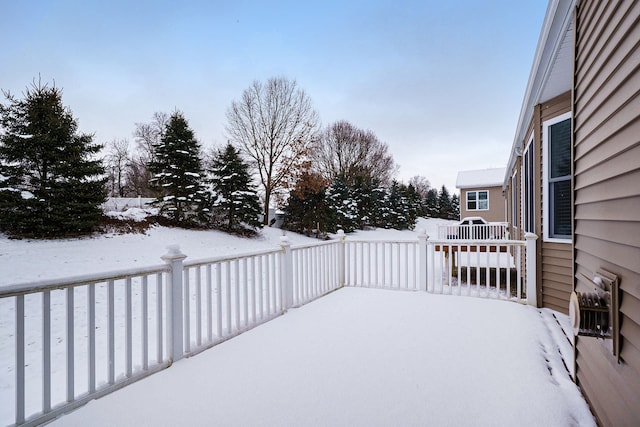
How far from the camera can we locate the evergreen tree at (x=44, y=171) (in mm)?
7789

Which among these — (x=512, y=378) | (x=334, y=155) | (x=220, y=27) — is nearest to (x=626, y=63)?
(x=512, y=378)

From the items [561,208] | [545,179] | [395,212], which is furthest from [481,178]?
[561,208]

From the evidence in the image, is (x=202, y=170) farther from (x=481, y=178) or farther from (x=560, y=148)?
(x=481, y=178)

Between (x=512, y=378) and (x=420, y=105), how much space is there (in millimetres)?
10063

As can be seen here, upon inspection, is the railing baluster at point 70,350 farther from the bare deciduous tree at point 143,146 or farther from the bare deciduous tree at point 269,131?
the bare deciduous tree at point 143,146

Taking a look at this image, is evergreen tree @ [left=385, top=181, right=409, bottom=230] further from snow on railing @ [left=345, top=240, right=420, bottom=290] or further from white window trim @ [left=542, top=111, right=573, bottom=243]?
white window trim @ [left=542, top=111, right=573, bottom=243]

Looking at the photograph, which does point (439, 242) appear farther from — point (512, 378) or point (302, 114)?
point (302, 114)

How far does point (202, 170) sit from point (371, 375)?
11.6 metres

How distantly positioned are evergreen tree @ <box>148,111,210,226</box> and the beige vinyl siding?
10.8 meters

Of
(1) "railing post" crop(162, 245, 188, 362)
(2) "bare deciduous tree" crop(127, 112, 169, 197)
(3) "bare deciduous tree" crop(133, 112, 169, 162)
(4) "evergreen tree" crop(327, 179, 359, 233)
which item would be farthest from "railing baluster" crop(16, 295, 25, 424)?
(3) "bare deciduous tree" crop(133, 112, 169, 162)

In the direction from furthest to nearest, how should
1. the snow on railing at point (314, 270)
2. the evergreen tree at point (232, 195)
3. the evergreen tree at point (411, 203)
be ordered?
1. the evergreen tree at point (411, 203)
2. the evergreen tree at point (232, 195)
3. the snow on railing at point (314, 270)

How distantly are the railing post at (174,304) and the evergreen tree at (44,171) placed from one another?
7978mm

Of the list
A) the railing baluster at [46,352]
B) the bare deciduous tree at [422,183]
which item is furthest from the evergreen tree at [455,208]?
the railing baluster at [46,352]

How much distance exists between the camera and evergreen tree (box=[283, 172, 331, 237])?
48.3 feet
